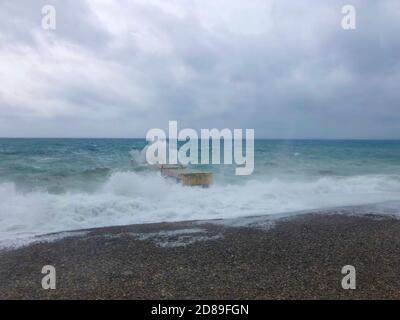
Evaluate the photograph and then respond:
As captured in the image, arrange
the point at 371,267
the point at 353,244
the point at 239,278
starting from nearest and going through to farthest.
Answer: the point at 239,278 → the point at 371,267 → the point at 353,244

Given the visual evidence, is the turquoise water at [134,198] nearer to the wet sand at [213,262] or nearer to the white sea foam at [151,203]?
the white sea foam at [151,203]

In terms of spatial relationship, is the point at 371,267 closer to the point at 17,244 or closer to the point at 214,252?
the point at 214,252

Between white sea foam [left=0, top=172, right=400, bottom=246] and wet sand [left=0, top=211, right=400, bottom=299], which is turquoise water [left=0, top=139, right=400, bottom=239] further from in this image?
wet sand [left=0, top=211, right=400, bottom=299]

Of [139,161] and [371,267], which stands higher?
[139,161]

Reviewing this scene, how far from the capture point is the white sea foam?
9.82 m

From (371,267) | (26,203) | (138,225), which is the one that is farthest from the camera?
(26,203)

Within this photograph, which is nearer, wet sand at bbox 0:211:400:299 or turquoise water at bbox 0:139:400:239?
wet sand at bbox 0:211:400:299

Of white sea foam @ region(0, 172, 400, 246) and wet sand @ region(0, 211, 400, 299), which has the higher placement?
white sea foam @ region(0, 172, 400, 246)

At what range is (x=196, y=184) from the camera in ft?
50.7

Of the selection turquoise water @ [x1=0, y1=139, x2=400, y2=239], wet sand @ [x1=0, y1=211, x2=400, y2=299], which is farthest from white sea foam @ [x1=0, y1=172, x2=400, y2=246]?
wet sand @ [x1=0, y1=211, x2=400, y2=299]

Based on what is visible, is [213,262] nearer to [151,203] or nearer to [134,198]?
[151,203]

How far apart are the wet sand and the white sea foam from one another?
181cm
